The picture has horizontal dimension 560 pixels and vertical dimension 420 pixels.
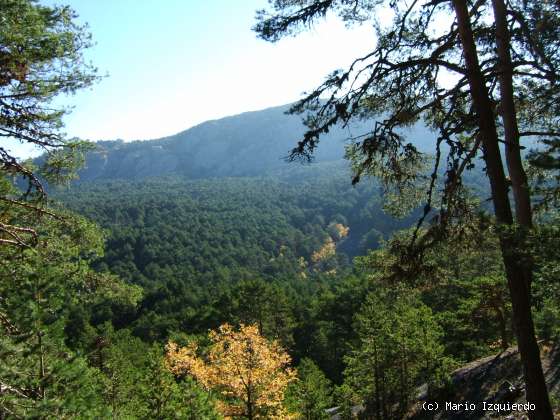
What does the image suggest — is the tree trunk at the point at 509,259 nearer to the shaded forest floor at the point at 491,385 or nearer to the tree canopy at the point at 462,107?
the tree canopy at the point at 462,107

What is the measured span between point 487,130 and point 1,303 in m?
7.03

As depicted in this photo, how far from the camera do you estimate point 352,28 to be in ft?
21.2

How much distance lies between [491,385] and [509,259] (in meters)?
11.3

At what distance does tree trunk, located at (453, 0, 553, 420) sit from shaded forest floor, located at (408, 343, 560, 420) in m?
6.00

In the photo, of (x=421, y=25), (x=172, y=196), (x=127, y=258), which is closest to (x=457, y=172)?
(x=421, y=25)

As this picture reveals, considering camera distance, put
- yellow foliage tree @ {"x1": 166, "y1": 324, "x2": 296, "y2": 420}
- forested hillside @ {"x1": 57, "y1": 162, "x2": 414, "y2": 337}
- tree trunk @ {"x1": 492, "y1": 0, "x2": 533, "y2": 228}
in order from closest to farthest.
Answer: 1. tree trunk @ {"x1": 492, "y1": 0, "x2": 533, "y2": 228}
2. yellow foliage tree @ {"x1": 166, "y1": 324, "x2": 296, "y2": 420}
3. forested hillside @ {"x1": 57, "y1": 162, "x2": 414, "y2": 337}

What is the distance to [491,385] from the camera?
46.0 ft

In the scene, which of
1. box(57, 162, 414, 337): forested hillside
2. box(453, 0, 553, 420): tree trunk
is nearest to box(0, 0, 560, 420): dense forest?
box(453, 0, 553, 420): tree trunk

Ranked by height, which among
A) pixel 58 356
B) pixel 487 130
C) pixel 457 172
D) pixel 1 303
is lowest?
pixel 58 356

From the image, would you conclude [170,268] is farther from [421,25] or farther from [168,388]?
[421,25]

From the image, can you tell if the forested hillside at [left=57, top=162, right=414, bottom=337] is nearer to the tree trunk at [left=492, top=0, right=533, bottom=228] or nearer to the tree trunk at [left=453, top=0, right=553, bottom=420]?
the tree trunk at [left=492, top=0, right=533, bottom=228]

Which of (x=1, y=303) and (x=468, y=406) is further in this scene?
(x=468, y=406)

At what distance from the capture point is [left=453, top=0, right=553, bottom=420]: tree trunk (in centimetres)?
496

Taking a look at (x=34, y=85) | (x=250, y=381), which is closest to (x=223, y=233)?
(x=250, y=381)
